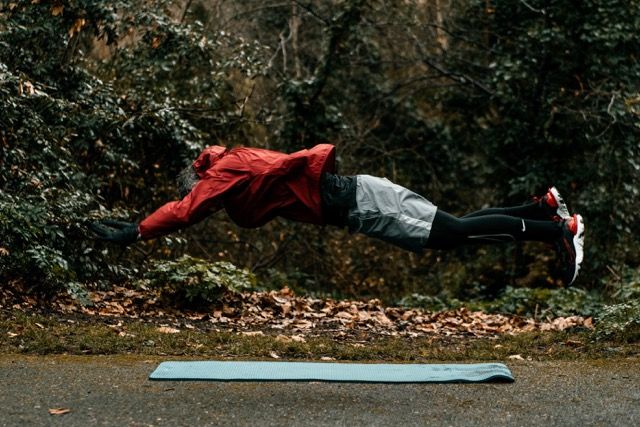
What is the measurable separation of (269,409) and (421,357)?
2.15 m

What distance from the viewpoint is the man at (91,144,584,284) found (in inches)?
213

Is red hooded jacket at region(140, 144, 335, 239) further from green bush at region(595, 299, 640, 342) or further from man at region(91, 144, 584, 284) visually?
green bush at region(595, 299, 640, 342)

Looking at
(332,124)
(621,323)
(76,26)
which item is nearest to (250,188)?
(621,323)

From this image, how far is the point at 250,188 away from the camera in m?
5.43

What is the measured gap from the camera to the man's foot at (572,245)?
5809mm

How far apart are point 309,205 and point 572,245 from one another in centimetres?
183

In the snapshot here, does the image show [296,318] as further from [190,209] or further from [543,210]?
[190,209]

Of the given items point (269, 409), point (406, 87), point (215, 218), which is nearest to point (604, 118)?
point (406, 87)

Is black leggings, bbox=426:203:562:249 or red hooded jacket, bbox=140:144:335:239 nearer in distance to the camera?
red hooded jacket, bbox=140:144:335:239

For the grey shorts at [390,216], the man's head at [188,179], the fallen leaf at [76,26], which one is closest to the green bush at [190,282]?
the fallen leaf at [76,26]

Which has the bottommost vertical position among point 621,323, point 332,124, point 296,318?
point 296,318

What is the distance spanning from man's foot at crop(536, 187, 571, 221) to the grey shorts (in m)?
1.02

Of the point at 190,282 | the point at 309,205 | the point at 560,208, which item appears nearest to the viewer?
the point at 309,205

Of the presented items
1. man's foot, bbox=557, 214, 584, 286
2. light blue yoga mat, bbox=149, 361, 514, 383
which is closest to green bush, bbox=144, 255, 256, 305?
light blue yoga mat, bbox=149, 361, 514, 383
